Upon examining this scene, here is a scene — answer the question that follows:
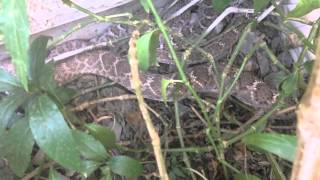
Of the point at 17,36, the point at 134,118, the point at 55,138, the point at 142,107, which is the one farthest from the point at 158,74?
the point at 17,36

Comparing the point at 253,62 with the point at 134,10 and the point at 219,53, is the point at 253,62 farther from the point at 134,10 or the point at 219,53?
the point at 134,10

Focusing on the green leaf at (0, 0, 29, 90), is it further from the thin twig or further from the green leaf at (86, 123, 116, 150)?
the green leaf at (86, 123, 116, 150)

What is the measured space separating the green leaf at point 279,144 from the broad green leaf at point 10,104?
21.4 inches

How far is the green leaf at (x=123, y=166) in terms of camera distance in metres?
1.24

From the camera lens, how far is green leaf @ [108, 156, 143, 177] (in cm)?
124

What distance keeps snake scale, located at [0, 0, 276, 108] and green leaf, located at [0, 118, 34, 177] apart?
24.7 inches

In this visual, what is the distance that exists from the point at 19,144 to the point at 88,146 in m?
0.16

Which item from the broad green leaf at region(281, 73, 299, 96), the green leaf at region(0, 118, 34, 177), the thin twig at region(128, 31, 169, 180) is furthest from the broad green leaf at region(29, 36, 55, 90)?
the broad green leaf at region(281, 73, 299, 96)

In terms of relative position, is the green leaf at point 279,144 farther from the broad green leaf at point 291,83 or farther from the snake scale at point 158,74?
the snake scale at point 158,74

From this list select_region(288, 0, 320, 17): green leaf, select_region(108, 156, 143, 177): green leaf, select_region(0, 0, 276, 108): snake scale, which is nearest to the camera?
select_region(288, 0, 320, 17): green leaf

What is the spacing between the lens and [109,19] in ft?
3.75

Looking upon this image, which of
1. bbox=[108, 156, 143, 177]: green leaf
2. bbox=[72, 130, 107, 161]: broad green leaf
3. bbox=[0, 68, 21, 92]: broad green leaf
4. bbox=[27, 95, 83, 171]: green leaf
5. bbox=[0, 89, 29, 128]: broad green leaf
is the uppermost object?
bbox=[0, 68, 21, 92]: broad green leaf

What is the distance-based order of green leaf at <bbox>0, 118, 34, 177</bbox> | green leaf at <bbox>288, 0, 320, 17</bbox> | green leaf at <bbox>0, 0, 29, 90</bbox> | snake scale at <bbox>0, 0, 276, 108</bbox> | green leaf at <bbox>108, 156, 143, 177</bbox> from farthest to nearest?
snake scale at <bbox>0, 0, 276, 108</bbox>
green leaf at <bbox>108, 156, 143, 177</bbox>
green leaf at <bbox>0, 118, 34, 177</bbox>
green leaf at <bbox>288, 0, 320, 17</bbox>
green leaf at <bbox>0, 0, 29, 90</bbox>

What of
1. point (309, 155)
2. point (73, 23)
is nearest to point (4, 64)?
point (73, 23)
